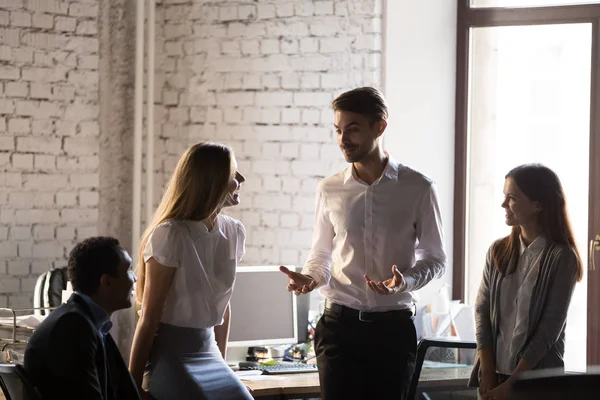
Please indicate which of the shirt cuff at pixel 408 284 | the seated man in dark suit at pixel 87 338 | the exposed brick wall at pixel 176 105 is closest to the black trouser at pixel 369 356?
the shirt cuff at pixel 408 284

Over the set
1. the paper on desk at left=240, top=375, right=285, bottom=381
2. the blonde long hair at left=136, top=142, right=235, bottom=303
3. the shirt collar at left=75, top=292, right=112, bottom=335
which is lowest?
the paper on desk at left=240, top=375, right=285, bottom=381

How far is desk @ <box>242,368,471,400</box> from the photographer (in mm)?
3408

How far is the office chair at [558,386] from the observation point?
1.68 metres

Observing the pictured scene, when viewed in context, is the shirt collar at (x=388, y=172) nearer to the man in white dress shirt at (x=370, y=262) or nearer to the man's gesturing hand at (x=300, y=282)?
the man in white dress shirt at (x=370, y=262)

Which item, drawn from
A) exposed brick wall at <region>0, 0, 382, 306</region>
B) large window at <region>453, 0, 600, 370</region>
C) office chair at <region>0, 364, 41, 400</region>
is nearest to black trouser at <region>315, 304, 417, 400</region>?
office chair at <region>0, 364, 41, 400</region>

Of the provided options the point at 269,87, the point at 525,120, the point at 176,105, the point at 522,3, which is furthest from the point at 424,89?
the point at 176,105

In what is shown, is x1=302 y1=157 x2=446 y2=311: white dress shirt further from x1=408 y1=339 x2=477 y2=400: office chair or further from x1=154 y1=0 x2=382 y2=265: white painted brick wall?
x1=154 y1=0 x2=382 y2=265: white painted brick wall

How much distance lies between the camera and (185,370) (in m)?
2.80

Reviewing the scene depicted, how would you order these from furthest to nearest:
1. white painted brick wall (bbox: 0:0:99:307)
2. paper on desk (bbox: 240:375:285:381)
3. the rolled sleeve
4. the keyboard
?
white painted brick wall (bbox: 0:0:99:307), the keyboard, paper on desk (bbox: 240:375:285:381), the rolled sleeve

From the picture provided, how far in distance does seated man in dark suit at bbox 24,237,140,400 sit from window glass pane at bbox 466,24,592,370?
2934 mm

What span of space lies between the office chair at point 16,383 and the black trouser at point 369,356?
1.01m

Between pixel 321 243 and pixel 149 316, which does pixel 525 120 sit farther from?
pixel 149 316

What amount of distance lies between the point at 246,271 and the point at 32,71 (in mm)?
1859

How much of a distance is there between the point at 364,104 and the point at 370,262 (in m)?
0.51
